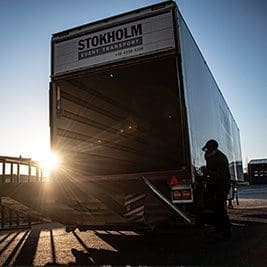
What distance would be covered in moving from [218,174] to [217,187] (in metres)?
0.23

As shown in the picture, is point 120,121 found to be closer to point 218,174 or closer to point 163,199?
point 218,174

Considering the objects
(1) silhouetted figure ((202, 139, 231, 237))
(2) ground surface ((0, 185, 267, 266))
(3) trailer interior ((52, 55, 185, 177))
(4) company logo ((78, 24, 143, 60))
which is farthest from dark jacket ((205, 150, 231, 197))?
(4) company logo ((78, 24, 143, 60))

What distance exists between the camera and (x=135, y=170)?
23.2 feet

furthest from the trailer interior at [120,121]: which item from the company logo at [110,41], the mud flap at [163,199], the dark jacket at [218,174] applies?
the mud flap at [163,199]

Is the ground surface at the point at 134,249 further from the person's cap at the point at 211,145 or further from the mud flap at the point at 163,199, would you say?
the person's cap at the point at 211,145

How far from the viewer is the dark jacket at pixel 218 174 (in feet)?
18.3

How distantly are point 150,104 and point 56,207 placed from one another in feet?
11.5

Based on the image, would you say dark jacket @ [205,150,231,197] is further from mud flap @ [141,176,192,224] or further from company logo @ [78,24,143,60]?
company logo @ [78,24,143,60]

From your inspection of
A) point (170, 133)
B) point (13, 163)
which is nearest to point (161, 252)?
point (170, 133)

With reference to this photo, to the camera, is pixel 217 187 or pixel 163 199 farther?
pixel 217 187

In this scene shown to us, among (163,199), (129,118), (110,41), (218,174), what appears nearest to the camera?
(163,199)

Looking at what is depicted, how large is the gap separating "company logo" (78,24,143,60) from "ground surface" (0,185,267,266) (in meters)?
3.19

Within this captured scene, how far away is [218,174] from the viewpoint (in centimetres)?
557

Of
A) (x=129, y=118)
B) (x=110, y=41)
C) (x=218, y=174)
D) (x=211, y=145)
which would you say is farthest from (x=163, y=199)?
(x=129, y=118)
